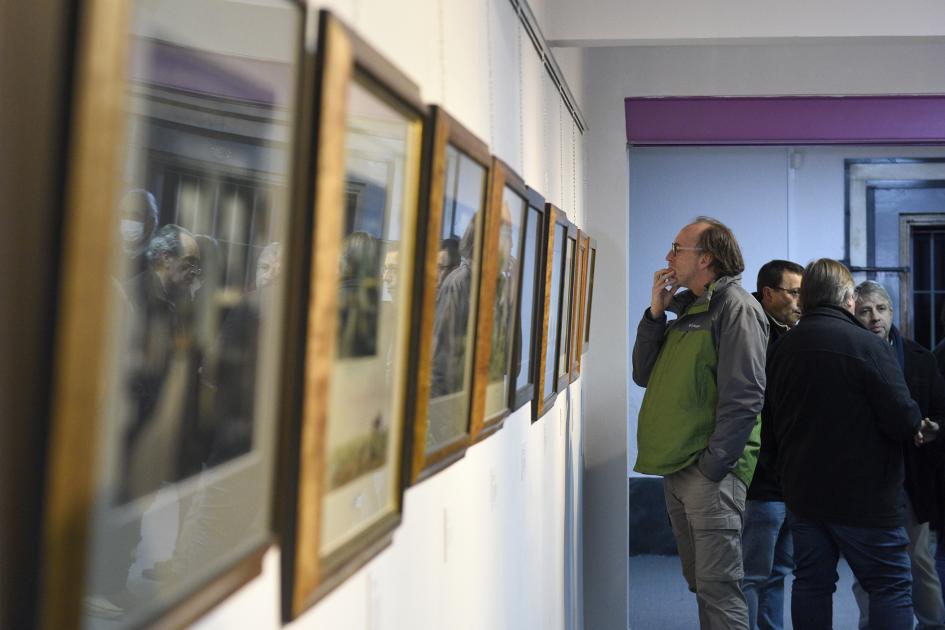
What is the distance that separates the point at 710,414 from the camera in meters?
5.23

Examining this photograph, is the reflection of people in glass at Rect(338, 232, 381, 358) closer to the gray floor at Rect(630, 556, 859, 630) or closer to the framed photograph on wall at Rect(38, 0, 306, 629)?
the framed photograph on wall at Rect(38, 0, 306, 629)

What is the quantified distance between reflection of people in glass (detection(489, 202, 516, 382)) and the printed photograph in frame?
4.91 feet

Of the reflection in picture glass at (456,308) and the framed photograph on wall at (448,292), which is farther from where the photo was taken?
the reflection in picture glass at (456,308)

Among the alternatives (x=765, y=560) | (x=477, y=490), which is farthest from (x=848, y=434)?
(x=477, y=490)

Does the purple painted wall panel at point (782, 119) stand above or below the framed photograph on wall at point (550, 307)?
above

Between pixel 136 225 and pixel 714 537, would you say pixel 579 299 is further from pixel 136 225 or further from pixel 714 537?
pixel 136 225

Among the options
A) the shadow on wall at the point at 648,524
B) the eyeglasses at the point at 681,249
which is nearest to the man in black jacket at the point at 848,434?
the eyeglasses at the point at 681,249

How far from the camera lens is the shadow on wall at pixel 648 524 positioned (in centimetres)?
1106

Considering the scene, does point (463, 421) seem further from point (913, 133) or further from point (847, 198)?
point (847, 198)

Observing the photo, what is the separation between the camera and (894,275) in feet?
36.7

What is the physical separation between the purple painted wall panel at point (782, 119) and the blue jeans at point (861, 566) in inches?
114

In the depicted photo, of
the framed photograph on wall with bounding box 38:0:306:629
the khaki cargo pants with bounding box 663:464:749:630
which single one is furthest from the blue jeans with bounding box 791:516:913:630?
the framed photograph on wall with bounding box 38:0:306:629

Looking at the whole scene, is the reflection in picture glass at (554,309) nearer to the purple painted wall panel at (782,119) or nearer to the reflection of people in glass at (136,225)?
the purple painted wall panel at (782,119)

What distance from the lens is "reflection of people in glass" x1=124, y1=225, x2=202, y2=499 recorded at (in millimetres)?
977
